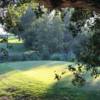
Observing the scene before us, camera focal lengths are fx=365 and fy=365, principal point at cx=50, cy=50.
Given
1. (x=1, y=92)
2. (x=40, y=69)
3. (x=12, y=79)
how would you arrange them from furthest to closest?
(x=40, y=69)
(x=12, y=79)
(x=1, y=92)

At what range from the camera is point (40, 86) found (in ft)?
79.2

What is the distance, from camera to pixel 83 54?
42.0ft

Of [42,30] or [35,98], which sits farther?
[42,30]

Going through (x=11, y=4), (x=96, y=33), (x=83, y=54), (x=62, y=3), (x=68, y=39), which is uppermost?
(x=62, y=3)

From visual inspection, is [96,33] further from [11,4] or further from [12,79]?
[12,79]

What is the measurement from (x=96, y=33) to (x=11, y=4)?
311 centimetres

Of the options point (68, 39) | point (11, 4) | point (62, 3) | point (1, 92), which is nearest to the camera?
point (62, 3)

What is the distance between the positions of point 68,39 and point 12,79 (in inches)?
770

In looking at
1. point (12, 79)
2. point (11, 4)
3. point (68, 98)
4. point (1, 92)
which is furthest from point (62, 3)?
point (12, 79)

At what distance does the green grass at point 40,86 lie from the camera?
20812 millimetres

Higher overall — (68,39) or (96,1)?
(96,1)

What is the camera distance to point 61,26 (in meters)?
42.1

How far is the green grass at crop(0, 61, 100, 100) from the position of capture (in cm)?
2081

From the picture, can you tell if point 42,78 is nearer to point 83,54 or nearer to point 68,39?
point 83,54
